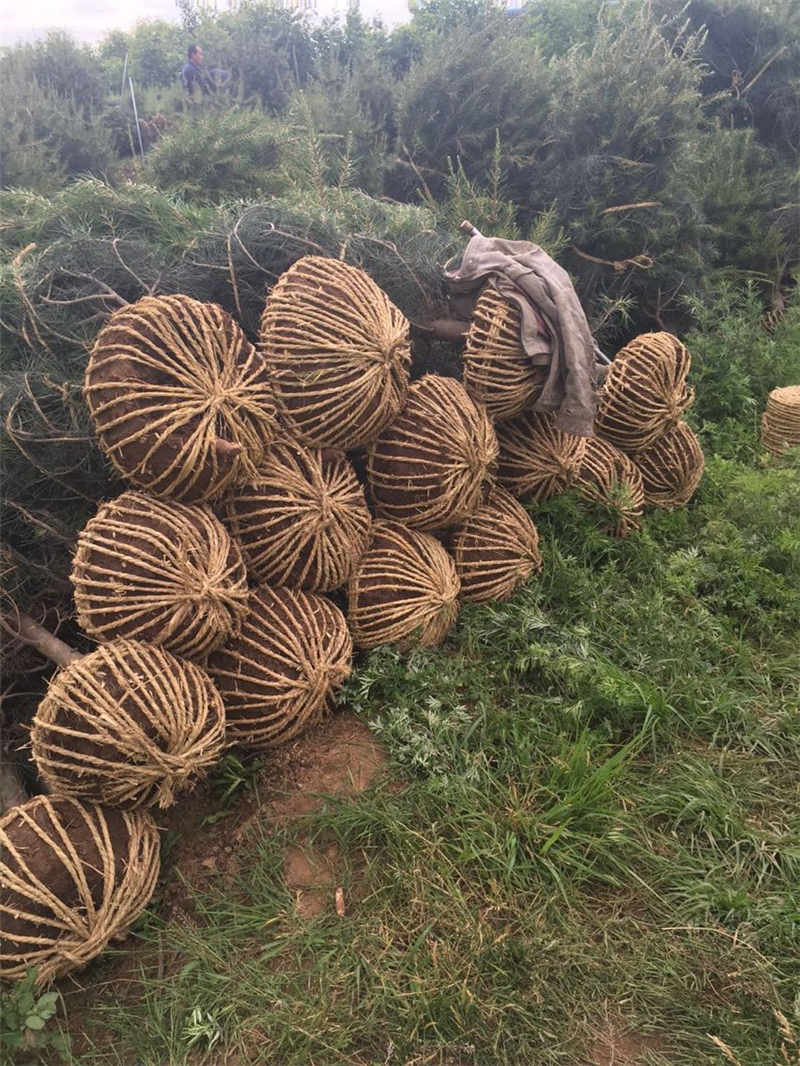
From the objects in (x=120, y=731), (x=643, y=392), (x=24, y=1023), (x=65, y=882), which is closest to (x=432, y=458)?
(x=643, y=392)

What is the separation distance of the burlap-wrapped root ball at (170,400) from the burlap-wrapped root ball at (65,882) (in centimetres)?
101

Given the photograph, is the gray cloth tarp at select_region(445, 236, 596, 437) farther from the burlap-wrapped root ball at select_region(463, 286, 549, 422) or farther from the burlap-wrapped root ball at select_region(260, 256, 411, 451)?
the burlap-wrapped root ball at select_region(260, 256, 411, 451)

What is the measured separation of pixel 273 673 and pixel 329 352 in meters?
1.12

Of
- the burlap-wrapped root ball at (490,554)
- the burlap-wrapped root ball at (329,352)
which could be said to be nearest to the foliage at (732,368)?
the burlap-wrapped root ball at (490,554)

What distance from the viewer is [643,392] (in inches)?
149

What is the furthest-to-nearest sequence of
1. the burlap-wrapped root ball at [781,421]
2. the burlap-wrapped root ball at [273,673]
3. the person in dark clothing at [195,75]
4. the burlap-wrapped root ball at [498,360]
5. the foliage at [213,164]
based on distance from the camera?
the person in dark clothing at [195,75] < the foliage at [213,164] < the burlap-wrapped root ball at [781,421] < the burlap-wrapped root ball at [498,360] < the burlap-wrapped root ball at [273,673]

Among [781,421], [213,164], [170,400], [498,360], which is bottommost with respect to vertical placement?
[781,421]

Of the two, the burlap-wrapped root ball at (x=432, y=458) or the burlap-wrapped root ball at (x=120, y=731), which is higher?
the burlap-wrapped root ball at (x=432, y=458)

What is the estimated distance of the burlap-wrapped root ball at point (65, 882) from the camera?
2.00m

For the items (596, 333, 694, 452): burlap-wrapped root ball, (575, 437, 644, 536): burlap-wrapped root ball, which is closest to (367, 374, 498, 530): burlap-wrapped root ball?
(575, 437, 644, 536): burlap-wrapped root ball

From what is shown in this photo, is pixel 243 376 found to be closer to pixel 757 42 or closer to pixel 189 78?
pixel 757 42

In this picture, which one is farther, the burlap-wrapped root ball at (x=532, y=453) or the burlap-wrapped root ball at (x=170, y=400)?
the burlap-wrapped root ball at (x=532, y=453)

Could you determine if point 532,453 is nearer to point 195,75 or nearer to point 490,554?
point 490,554

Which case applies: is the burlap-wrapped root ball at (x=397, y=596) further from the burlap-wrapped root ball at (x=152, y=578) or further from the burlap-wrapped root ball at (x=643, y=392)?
the burlap-wrapped root ball at (x=643, y=392)
